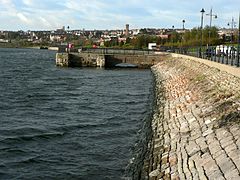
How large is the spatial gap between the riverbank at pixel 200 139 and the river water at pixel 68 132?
1376mm

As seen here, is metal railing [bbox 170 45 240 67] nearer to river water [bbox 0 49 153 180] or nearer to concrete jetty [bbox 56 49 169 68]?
concrete jetty [bbox 56 49 169 68]

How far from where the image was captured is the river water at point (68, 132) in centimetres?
1488

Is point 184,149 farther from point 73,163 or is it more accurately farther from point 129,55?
point 129,55

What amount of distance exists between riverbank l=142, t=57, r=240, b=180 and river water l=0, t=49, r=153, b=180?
4.51ft

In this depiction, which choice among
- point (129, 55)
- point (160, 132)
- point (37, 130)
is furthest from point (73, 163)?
point (129, 55)

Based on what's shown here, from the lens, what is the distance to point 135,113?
86.4 feet

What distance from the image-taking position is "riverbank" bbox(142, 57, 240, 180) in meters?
10.9

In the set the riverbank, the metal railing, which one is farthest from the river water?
the metal railing

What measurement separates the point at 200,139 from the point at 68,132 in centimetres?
800

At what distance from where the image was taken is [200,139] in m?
13.9

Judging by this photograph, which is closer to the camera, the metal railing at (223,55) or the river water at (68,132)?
the river water at (68,132)

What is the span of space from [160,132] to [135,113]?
8.52m

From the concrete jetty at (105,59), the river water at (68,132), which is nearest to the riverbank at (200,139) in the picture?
the river water at (68,132)

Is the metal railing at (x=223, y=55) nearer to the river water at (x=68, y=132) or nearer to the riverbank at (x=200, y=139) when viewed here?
the river water at (x=68, y=132)
